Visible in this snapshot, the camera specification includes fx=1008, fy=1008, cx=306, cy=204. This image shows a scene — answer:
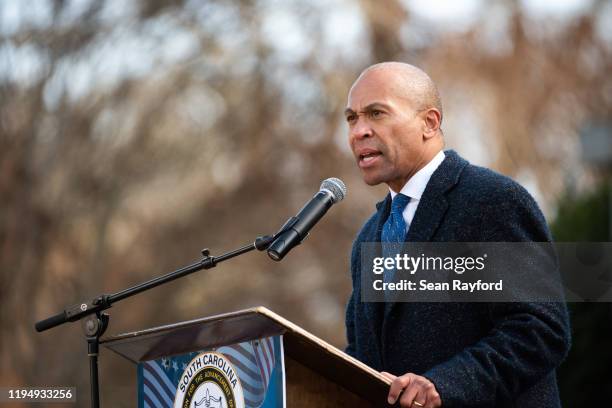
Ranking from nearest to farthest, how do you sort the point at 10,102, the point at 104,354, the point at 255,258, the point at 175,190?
the point at 10,102 < the point at 104,354 < the point at 175,190 < the point at 255,258

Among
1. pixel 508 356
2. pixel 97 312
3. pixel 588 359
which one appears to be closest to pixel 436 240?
pixel 508 356

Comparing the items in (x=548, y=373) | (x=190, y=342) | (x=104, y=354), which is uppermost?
(x=104, y=354)

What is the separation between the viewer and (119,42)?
33.6 feet

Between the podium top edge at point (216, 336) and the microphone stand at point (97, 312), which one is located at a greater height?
the microphone stand at point (97, 312)

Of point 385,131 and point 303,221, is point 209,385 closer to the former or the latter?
point 303,221

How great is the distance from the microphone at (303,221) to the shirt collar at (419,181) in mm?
248

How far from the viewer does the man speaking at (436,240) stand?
2.80m

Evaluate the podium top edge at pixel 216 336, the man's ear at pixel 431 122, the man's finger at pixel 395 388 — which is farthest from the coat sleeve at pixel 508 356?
the man's ear at pixel 431 122

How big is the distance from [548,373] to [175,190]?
12057mm

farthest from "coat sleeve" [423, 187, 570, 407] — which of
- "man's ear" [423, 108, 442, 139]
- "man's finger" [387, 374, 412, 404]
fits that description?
"man's ear" [423, 108, 442, 139]

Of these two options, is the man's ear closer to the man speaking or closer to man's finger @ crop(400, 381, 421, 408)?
the man speaking

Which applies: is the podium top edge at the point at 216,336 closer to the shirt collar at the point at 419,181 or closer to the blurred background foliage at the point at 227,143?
the shirt collar at the point at 419,181

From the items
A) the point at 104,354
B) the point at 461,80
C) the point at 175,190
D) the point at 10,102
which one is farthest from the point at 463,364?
the point at 461,80

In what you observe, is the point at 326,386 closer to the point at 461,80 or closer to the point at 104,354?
the point at 104,354
